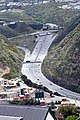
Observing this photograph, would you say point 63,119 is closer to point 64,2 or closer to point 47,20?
point 47,20

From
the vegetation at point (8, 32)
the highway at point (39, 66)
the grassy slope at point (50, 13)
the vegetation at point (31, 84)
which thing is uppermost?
the vegetation at point (31, 84)

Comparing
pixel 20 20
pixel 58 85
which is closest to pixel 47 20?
pixel 20 20

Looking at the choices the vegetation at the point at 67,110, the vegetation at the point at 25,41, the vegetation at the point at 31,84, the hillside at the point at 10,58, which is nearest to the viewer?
the vegetation at the point at 67,110

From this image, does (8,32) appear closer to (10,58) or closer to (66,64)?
(10,58)

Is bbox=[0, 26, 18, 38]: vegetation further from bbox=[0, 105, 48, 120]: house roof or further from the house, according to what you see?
the house

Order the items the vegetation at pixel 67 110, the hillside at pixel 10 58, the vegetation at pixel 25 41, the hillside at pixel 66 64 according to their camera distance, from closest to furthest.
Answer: the vegetation at pixel 67 110
the hillside at pixel 66 64
the hillside at pixel 10 58
the vegetation at pixel 25 41

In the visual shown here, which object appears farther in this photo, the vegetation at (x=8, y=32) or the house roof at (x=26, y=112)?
the vegetation at (x=8, y=32)

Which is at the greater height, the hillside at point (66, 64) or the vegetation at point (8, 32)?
the hillside at point (66, 64)

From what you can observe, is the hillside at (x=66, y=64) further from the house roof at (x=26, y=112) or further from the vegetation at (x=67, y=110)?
the house roof at (x=26, y=112)

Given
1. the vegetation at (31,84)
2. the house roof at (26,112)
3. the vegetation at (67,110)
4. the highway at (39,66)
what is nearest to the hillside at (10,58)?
the highway at (39,66)
